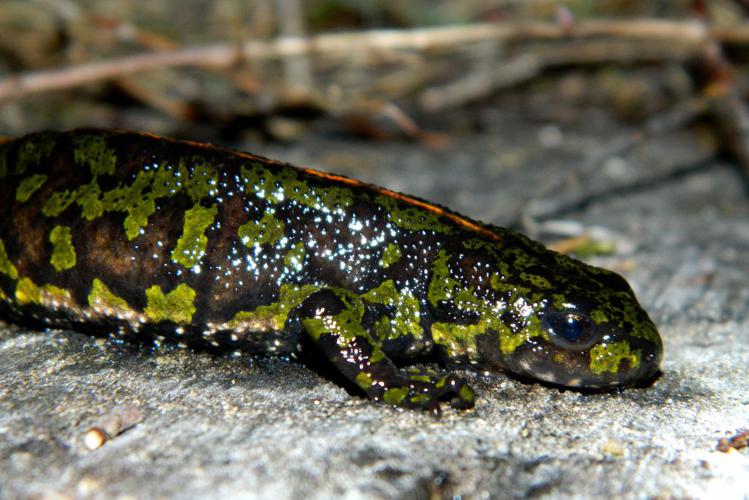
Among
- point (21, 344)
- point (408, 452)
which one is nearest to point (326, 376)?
point (408, 452)

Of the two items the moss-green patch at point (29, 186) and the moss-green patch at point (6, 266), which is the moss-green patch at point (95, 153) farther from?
the moss-green patch at point (6, 266)

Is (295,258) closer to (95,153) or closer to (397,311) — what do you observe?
(397,311)

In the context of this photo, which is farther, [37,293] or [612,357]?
[37,293]

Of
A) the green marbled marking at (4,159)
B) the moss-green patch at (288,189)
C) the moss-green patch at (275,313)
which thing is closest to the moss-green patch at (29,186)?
the green marbled marking at (4,159)

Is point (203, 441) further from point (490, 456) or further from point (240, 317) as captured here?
point (490, 456)

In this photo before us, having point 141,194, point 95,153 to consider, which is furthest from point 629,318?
point 95,153

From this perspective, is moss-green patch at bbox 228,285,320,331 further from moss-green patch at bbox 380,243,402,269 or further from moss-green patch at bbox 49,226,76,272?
moss-green patch at bbox 49,226,76,272
